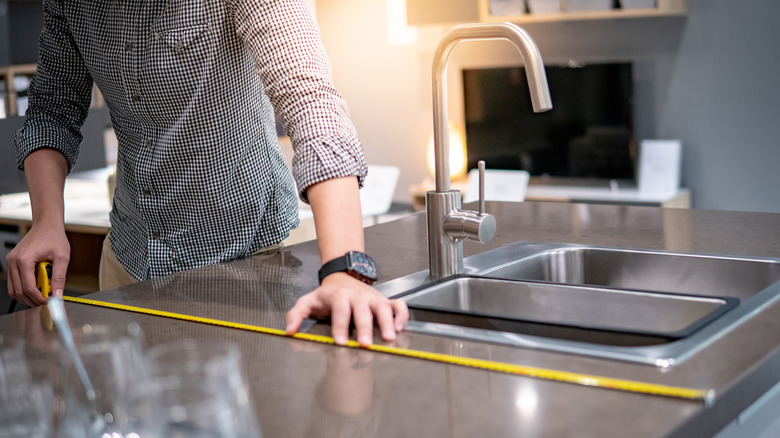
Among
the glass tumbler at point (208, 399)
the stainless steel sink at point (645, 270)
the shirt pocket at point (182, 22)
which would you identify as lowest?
the stainless steel sink at point (645, 270)

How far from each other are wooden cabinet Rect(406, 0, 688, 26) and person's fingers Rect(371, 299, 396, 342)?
343 centimetres

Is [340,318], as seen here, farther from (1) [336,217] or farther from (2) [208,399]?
(2) [208,399]

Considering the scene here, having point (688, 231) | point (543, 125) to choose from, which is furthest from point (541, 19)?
point (688, 231)

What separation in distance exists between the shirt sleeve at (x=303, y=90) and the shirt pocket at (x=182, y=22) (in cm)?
11

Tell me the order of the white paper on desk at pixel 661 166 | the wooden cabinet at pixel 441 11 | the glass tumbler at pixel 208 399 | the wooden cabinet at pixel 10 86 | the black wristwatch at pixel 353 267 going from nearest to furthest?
the glass tumbler at pixel 208 399 → the black wristwatch at pixel 353 267 → the wooden cabinet at pixel 10 86 → the white paper on desk at pixel 661 166 → the wooden cabinet at pixel 441 11

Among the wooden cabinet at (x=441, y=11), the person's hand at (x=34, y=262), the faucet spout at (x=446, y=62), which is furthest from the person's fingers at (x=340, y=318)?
the wooden cabinet at (x=441, y=11)

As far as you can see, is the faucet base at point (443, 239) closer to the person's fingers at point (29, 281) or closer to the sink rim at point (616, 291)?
the sink rim at point (616, 291)

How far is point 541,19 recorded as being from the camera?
4.37 metres

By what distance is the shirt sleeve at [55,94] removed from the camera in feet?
5.00

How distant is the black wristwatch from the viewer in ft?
3.52

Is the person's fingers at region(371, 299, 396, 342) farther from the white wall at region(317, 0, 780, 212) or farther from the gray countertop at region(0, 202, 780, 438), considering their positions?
the white wall at region(317, 0, 780, 212)

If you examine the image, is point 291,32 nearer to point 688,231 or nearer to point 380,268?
point 380,268

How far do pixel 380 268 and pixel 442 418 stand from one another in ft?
2.06

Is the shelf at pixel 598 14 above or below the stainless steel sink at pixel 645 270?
above
